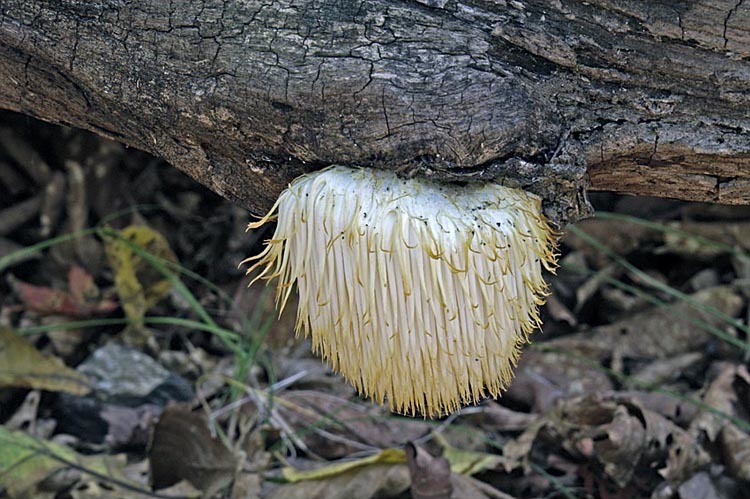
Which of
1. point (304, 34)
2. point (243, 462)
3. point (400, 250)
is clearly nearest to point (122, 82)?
point (304, 34)

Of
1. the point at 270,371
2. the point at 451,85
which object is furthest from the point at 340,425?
the point at 451,85

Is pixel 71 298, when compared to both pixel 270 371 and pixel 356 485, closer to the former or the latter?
pixel 270 371

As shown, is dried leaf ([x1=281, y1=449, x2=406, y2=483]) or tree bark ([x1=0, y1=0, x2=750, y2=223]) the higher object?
tree bark ([x1=0, y1=0, x2=750, y2=223])

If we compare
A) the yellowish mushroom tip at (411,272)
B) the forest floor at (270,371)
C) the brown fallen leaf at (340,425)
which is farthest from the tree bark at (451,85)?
the brown fallen leaf at (340,425)

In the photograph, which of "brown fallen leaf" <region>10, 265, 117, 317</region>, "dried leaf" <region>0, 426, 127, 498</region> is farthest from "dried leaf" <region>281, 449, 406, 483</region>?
"brown fallen leaf" <region>10, 265, 117, 317</region>

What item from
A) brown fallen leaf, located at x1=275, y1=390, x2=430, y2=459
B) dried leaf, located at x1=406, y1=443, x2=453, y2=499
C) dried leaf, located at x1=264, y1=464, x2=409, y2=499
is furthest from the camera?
brown fallen leaf, located at x1=275, y1=390, x2=430, y2=459

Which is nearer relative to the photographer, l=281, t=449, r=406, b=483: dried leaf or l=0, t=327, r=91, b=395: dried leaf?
l=281, t=449, r=406, b=483: dried leaf

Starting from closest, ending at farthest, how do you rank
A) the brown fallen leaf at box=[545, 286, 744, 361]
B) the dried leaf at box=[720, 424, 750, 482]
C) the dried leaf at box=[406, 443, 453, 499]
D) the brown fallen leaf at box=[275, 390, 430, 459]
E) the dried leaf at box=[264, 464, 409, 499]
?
the dried leaf at box=[406, 443, 453, 499] < the dried leaf at box=[264, 464, 409, 499] < the dried leaf at box=[720, 424, 750, 482] < the brown fallen leaf at box=[275, 390, 430, 459] < the brown fallen leaf at box=[545, 286, 744, 361]

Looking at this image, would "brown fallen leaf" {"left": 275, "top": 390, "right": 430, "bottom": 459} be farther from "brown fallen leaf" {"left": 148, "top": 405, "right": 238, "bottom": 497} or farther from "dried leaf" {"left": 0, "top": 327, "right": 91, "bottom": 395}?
"dried leaf" {"left": 0, "top": 327, "right": 91, "bottom": 395}
